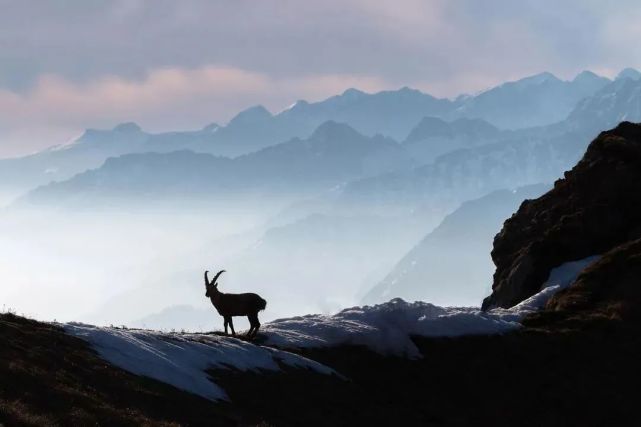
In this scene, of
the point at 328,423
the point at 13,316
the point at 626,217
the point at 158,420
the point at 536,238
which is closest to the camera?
the point at 158,420

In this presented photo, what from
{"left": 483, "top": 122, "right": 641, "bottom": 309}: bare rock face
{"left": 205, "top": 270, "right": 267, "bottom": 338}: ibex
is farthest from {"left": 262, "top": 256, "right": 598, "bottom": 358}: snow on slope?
{"left": 483, "top": 122, "right": 641, "bottom": 309}: bare rock face

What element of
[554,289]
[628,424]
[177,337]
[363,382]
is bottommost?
[628,424]

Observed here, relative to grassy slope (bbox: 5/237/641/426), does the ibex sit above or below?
above

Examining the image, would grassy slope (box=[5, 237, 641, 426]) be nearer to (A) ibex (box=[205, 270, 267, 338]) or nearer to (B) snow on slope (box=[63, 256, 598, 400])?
(B) snow on slope (box=[63, 256, 598, 400])

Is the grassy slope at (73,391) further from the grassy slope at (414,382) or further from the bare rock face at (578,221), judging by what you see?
the bare rock face at (578,221)

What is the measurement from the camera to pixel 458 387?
38.2 metres

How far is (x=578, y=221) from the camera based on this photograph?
235ft

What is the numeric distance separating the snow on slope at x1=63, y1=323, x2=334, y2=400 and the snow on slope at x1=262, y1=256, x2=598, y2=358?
14.0ft

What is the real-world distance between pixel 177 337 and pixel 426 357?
14387 mm

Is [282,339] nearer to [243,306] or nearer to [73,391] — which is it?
[243,306]

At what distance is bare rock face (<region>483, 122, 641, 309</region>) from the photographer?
70250 mm

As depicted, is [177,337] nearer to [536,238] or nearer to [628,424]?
[628,424]

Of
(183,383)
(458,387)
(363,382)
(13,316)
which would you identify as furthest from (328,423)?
(13,316)

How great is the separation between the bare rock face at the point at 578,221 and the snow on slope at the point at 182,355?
40779 millimetres
